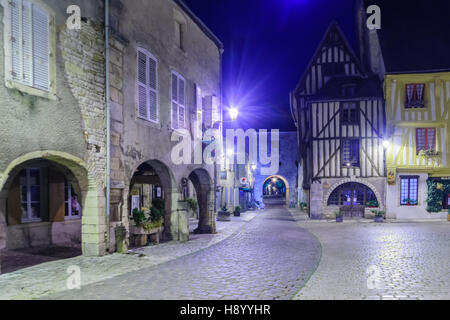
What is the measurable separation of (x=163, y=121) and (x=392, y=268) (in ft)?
22.2

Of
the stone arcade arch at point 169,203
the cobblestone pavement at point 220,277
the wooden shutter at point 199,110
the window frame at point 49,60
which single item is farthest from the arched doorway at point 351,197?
the window frame at point 49,60

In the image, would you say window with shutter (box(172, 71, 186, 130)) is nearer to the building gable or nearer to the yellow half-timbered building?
the building gable

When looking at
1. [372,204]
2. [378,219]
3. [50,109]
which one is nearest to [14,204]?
[50,109]

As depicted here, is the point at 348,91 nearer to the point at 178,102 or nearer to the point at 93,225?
the point at 178,102

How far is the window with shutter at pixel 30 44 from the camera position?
5.84 meters

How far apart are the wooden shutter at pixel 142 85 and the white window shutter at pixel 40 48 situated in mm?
2686

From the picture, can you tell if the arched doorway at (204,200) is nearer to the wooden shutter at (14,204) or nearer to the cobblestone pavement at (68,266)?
the cobblestone pavement at (68,266)

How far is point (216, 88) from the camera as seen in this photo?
557 inches

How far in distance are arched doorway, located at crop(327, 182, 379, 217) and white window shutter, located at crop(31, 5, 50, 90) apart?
1672cm

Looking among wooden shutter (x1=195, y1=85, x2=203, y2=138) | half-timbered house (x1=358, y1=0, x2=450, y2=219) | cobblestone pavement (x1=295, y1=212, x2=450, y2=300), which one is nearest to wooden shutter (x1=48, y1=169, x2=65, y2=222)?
wooden shutter (x1=195, y1=85, x2=203, y2=138)

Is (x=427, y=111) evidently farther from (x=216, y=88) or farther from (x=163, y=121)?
(x=163, y=121)

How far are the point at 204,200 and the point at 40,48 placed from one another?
8.03 meters

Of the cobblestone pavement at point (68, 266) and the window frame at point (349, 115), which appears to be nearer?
the cobblestone pavement at point (68, 266)

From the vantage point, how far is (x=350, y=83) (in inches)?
770
